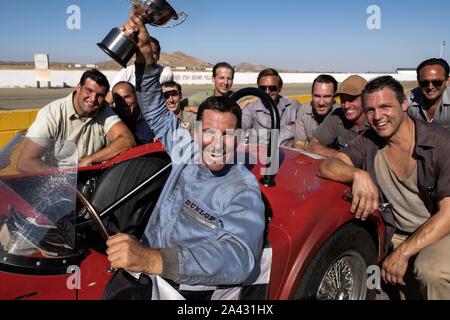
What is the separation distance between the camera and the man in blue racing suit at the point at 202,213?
4.82ft

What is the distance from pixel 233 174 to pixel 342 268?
3.72ft

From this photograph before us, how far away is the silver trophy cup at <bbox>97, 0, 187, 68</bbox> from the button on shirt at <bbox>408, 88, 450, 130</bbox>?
3.21 metres

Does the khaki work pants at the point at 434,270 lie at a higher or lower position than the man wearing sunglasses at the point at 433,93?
lower

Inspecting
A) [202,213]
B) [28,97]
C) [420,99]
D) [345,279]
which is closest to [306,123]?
[420,99]

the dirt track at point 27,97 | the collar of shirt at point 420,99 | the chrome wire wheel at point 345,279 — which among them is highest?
the dirt track at point 27,97

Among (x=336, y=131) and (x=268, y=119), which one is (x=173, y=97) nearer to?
(x=268, y=119)

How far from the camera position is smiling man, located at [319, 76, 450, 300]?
7.55ft

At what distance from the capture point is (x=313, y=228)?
2.03 m

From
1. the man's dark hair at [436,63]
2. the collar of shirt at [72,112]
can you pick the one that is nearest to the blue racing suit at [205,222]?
the collar of shirt at [72,112]

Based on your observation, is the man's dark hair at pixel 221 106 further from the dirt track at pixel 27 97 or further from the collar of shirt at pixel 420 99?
the dirt track at pixel 27 97

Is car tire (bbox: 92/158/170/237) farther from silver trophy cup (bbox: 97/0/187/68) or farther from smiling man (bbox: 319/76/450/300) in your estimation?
smiling man (bbox: 319/76/450/300)

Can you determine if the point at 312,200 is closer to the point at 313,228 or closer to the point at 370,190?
the point at 313,228

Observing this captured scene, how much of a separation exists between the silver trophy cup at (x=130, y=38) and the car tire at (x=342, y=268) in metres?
1.57
